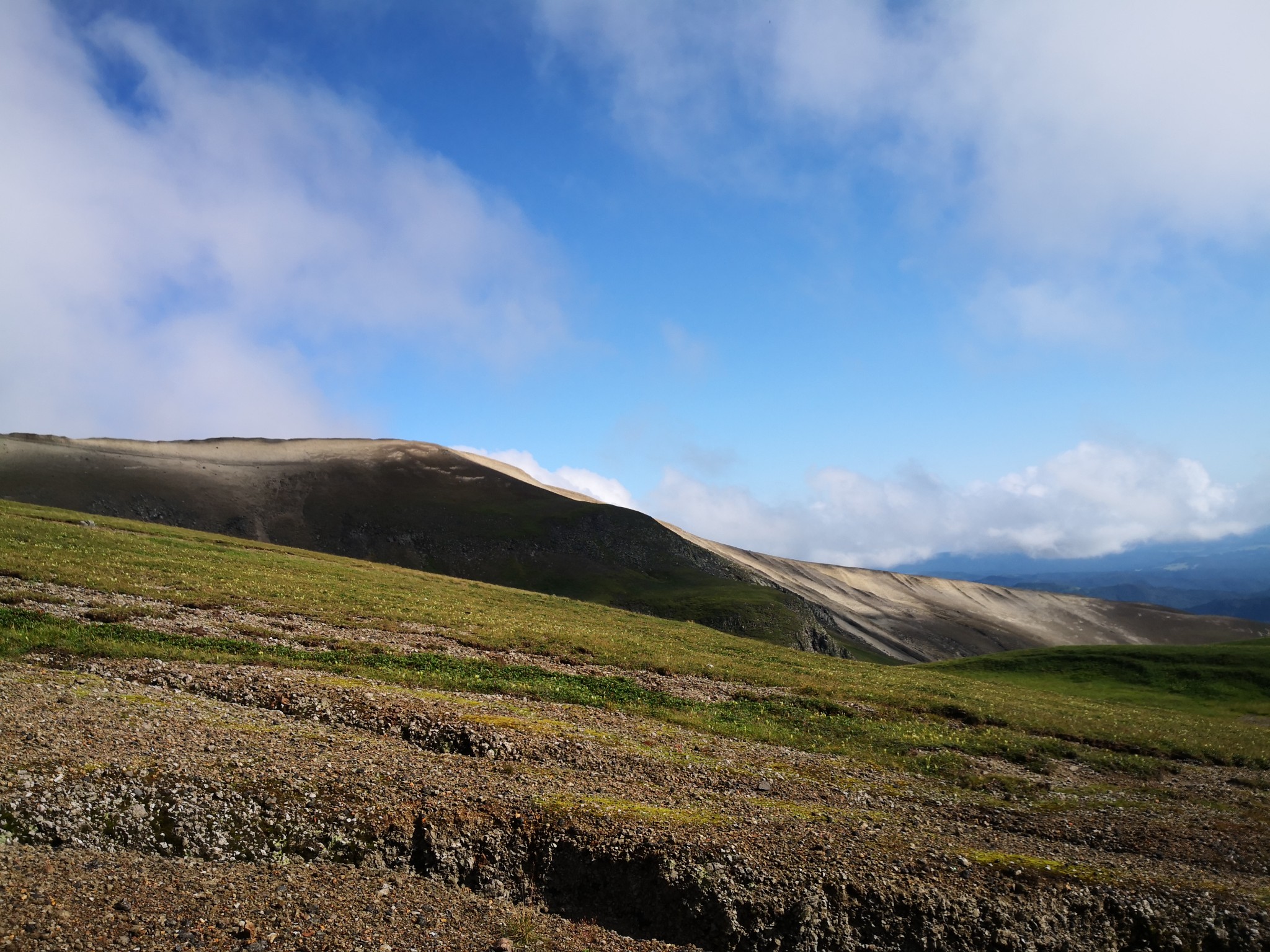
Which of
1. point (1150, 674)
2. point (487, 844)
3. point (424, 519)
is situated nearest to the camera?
point (487, 844)

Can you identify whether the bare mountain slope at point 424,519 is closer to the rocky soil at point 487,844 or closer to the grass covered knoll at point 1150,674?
the grass covered knoll at point 1150,674

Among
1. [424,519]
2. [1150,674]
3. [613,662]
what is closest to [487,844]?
[613,662]

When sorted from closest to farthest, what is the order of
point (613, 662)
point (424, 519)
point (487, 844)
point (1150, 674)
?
point (487, 844)
point (613, 662)
point (1150, 674)
point (424, 519)

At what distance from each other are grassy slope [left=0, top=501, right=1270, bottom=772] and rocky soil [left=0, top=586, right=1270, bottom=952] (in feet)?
17.2

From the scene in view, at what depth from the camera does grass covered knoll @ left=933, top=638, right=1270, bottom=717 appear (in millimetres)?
57844

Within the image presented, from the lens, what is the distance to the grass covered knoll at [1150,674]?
57.8 m

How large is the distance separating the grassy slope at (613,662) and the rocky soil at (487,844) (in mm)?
5251

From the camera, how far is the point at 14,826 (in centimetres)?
1295

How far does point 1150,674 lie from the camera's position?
6675 cm

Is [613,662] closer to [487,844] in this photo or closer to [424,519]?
[487,844]

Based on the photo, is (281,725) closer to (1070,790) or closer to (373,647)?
(373,647)

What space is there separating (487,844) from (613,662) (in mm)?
23212

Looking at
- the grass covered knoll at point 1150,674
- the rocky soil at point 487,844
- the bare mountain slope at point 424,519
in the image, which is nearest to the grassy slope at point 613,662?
the grass covered knoll at point 1150,674

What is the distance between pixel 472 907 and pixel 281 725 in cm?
887
